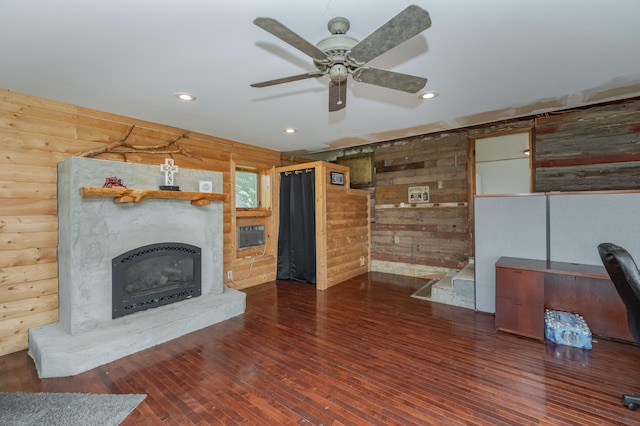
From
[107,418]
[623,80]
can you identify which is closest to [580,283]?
[623,80]

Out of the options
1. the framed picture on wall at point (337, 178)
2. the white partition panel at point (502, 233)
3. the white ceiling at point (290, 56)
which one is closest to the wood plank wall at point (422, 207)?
the framed picture on wall at point (337, 178)

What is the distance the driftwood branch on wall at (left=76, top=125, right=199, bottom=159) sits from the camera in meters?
3.23

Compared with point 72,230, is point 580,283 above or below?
below

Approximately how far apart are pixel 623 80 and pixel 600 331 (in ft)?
8.32

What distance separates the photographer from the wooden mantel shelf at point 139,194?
2672mm

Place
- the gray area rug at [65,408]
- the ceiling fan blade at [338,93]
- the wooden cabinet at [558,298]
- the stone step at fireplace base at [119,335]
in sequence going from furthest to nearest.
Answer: the wooden cabinet at [558,298]
the stone step at fireplace base at [119,335]
the ceiling fan blade at [338,93]
the gray area rug at [65,408]

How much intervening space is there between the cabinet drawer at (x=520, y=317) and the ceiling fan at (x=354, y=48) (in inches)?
98.9

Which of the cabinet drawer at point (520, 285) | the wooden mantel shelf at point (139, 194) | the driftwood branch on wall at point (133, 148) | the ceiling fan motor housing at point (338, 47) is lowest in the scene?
the cabinet drawer at point (520, 285)

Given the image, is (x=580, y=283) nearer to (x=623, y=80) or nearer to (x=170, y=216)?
(x=623, y=80)

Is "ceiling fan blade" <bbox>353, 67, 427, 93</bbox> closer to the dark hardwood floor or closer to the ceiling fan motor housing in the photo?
the ceiling fan motor housing

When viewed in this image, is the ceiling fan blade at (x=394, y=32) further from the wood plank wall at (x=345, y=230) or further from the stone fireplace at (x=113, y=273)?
the wood plank wall at (x=345, y=230)

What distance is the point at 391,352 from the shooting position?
105 inches

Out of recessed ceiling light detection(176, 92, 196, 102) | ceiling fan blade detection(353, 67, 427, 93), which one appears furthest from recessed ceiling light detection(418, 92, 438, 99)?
recessed ceiling light detection(176, 92, 196, 102)

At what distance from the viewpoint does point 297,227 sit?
515cm
